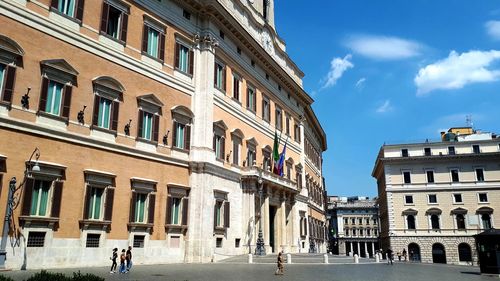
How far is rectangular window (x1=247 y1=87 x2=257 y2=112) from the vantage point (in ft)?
108

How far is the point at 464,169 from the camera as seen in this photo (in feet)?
192

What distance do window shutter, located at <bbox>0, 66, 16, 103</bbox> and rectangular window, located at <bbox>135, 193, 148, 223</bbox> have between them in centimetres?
765

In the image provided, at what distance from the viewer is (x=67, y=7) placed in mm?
19094

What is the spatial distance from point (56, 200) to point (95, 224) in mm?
2269

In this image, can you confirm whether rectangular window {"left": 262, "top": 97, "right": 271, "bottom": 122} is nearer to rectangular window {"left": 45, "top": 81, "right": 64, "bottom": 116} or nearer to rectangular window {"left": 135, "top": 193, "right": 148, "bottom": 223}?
rectangular window {"left": 135, "top": 193, "right": 148, "bottom": 223}

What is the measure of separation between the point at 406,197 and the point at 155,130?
155ft

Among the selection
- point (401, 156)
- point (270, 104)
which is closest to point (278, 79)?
point (270, 104)

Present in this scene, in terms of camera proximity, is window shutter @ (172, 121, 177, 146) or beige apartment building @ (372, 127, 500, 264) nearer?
window shutter @ (172, 121, 177, 146)

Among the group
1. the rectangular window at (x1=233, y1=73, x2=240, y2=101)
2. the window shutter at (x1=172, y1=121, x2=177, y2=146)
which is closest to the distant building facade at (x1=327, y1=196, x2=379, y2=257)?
the rectangular window at (x1=233, y1=73, x2=240, y2=101)

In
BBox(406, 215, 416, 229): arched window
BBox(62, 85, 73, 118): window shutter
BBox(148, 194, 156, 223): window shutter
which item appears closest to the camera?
BBox(62, 85, 73, 118): window shutter

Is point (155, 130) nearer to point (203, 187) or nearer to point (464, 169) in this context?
point (203, 187)

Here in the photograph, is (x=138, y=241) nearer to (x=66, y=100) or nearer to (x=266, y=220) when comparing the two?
(x=66, y=100)

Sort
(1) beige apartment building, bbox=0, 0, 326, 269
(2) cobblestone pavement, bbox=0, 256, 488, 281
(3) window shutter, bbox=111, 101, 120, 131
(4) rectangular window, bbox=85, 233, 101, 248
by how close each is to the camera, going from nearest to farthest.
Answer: (2) cobblestone pavement, bbox=0, 256, 488, 281, (1) beige apartment building, bbox=0, 0, 326, 269, (4) rectangular window, bbox=85, 233, 101, 248, (3) window shutter, bbox=111, 101, 120, 131

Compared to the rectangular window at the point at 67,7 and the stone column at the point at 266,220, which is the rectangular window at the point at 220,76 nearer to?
the stone column at the point at 266,220
